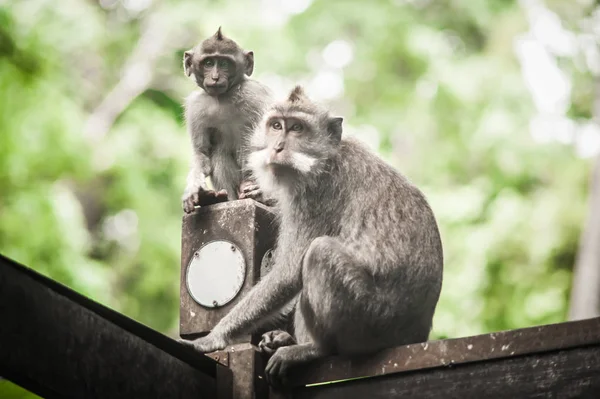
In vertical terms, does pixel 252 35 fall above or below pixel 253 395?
above

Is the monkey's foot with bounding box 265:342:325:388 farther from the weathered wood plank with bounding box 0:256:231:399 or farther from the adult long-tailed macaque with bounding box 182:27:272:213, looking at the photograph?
the adult long-tailed macaque with bounding box 182:27:272:213

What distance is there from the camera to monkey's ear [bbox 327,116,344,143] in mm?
5375

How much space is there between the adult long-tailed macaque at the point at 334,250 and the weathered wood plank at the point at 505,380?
0.23 metres

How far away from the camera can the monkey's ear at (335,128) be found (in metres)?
5.38

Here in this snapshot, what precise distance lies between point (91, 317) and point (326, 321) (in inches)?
54.1

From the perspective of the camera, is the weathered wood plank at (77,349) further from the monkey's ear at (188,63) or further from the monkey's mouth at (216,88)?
the monkey's ear at (188,63)

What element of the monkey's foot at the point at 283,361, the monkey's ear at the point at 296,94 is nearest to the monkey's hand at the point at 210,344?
the monkey's foot at the point at 283,361

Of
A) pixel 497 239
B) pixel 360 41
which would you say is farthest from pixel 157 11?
pixel 497 239

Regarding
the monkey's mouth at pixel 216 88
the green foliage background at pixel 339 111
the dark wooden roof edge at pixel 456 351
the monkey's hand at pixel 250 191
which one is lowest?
the dark wooden roof edge at pixel 456 351

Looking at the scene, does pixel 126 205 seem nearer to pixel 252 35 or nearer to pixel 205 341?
pixel 252 35

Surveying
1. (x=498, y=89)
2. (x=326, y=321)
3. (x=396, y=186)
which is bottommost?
(x=326, y=321)

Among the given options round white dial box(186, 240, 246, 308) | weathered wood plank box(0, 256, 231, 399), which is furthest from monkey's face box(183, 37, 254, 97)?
weathered wood plank box(0, 256, 231, 399)

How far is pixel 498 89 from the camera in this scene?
1434 centimetres

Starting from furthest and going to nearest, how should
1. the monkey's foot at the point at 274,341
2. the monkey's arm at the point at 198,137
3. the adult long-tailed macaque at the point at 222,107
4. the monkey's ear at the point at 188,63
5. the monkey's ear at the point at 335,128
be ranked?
the monkey's ear at the point at 188,63
the adult long-tailed macaque at the point at 222,107
the monkey's arm at the point at 198,137
the monkey's ear at the point at 335,128
the monkey's foot at the point at 274,341
